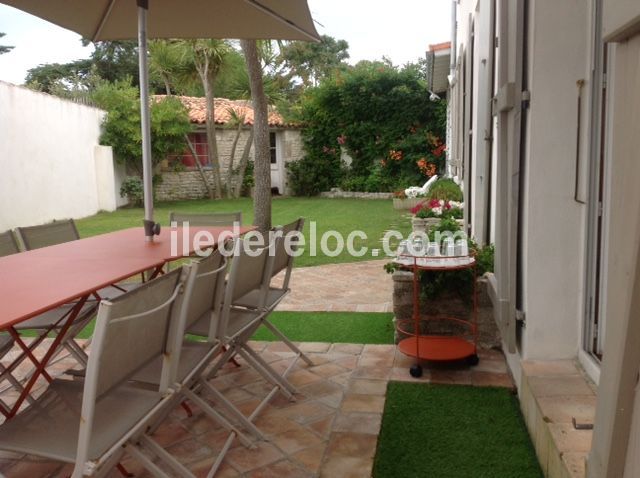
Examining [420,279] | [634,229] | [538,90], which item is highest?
[538,90]

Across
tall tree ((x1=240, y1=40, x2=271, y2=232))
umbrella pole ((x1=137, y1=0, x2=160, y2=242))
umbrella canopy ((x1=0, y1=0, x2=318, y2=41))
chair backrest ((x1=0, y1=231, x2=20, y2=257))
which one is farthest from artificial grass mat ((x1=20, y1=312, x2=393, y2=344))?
tall tree ((x1=240, y1=40, x2=271, y2=232))

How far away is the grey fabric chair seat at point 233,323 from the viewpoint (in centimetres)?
276

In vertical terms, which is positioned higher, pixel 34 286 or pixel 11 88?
pixel 11 88

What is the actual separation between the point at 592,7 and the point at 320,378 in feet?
→ 7.85

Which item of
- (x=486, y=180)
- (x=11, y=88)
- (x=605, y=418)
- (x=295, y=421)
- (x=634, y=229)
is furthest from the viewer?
(x=11, y=88)

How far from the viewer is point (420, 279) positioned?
12.3 feet

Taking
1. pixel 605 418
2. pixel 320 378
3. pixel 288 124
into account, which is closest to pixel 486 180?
pixel 320 378

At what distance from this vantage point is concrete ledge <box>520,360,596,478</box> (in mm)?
1971

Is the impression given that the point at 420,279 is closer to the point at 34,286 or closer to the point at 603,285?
the point at 603,285

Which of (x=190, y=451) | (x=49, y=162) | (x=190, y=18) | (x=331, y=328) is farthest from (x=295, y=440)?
(x=49, y=162)

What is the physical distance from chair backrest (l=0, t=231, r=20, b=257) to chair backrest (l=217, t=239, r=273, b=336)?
1.50m

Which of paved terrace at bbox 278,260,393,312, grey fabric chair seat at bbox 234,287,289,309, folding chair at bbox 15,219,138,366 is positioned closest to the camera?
folding chair at bbox 15,219,138,366

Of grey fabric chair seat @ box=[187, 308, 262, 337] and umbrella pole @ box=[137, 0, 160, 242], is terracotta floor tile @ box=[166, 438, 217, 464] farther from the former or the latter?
umbrella pole @ box=[137, 0, 160, 242]

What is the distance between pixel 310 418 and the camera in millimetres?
2885
